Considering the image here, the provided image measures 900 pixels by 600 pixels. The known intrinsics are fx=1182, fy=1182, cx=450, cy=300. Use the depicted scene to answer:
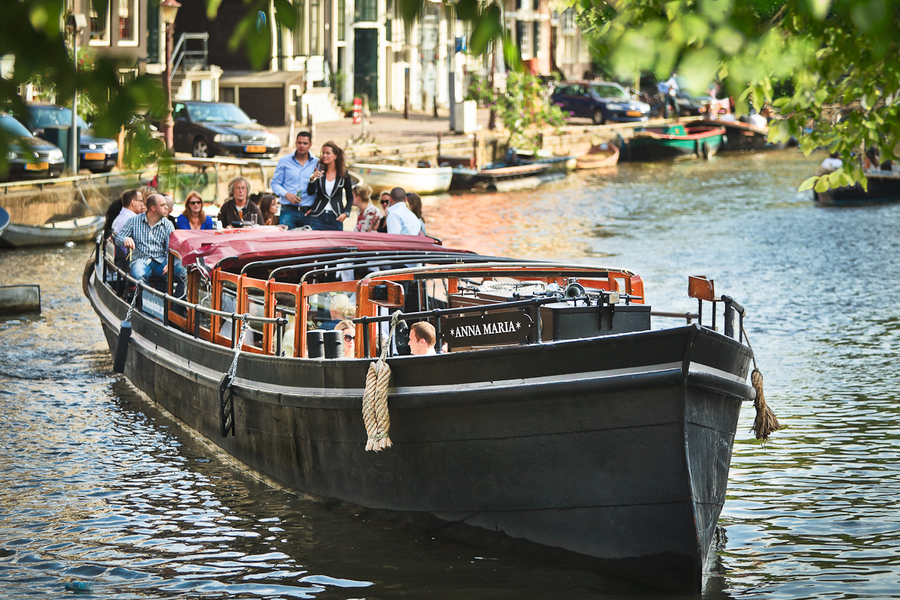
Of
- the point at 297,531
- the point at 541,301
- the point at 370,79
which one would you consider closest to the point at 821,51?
the point at 541,301

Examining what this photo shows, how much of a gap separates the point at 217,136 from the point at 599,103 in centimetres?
2298

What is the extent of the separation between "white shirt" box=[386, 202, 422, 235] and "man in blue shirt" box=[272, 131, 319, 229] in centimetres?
98

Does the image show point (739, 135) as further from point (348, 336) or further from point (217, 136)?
point (348, 336)

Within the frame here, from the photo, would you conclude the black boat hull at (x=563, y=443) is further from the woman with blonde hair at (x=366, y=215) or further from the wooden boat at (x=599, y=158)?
the wooden boat at (x=599, y=158)

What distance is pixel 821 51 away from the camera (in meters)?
8.02

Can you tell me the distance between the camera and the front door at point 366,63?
4759 centimetres

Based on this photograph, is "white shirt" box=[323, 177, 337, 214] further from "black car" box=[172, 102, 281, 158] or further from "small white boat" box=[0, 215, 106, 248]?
"black car" box=[172, 102, 281, 158]

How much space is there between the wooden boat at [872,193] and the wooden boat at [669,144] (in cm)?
1420

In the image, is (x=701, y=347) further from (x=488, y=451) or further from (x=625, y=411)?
(x=488, y=451)

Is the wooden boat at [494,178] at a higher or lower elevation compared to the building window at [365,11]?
lower

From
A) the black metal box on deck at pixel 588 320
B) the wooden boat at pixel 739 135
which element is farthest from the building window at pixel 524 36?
the black metal box on deck at pixel 588 320

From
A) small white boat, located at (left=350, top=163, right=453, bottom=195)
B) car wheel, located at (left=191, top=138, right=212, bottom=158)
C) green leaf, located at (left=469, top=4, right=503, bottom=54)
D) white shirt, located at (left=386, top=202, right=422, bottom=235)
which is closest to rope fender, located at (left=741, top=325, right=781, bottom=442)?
green leaf, located at (left=469, top=4, right=503, bottom=54)

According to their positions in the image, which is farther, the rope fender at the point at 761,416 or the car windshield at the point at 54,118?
the car windshield at the point at 54,118

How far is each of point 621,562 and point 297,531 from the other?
2342mm
